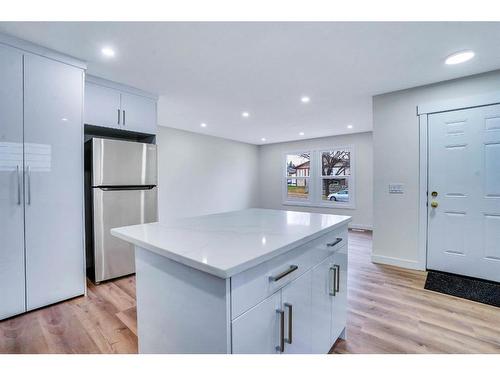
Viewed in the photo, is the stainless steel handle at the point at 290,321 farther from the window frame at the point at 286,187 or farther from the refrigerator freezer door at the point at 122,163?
the window frame at the point at 286,187

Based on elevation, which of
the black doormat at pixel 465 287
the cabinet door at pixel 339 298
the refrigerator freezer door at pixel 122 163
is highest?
the refrigerator freezer door at pixel 122 163

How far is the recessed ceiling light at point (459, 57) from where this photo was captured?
83.7 inches

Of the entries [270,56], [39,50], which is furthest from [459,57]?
[39,50]

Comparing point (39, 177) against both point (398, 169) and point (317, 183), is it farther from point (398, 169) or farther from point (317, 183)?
point (317, 183)

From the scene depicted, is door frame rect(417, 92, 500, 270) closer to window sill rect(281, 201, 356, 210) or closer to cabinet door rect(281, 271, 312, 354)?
cabinet door rect(281, 271, 312, 354)

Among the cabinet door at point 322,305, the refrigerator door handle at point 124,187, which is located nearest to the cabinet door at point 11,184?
the refrigerator door handle at point 124,187

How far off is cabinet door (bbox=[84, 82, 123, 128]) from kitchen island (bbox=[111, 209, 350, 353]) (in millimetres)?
1911

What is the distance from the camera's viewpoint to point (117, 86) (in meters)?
2.76

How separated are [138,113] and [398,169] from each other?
11.1 feet

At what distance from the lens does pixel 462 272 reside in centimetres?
267

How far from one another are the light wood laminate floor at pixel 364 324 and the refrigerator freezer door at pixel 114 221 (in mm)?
258

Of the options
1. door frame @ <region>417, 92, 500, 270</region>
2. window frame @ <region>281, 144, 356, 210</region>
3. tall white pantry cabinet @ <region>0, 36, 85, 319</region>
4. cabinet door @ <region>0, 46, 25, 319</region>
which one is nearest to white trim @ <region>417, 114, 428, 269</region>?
door frame @ <region>417, 92, 500, 270</region>
